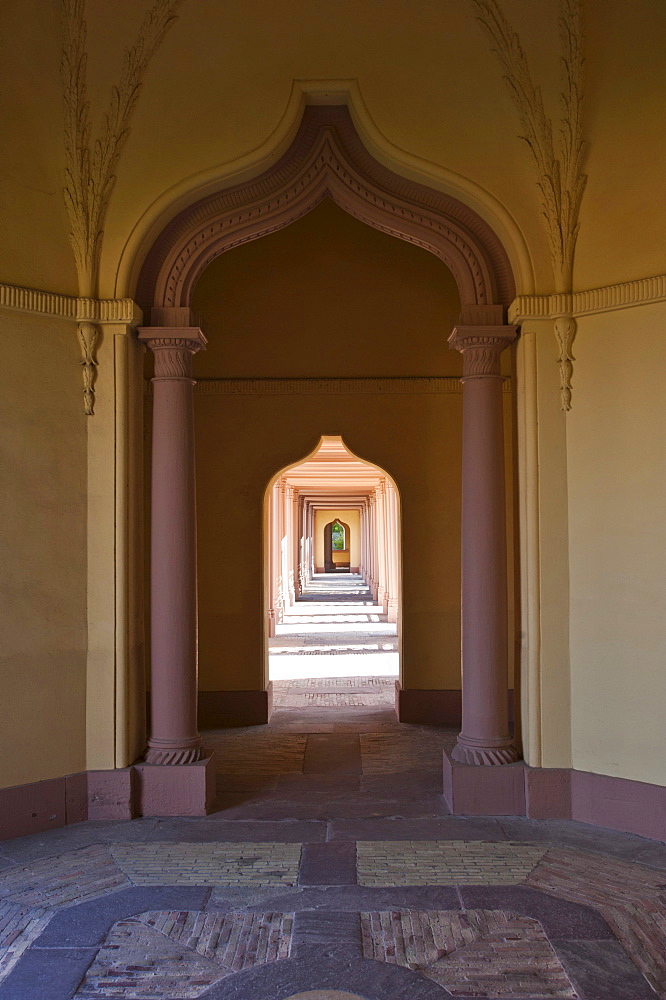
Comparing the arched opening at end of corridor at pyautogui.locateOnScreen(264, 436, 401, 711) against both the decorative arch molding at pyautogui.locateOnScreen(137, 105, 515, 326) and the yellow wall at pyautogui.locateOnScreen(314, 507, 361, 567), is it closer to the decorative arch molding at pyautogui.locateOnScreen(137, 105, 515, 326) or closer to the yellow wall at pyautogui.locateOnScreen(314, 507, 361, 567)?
the decorative arch molding at pyautogui.locateOnScreen(137, 105, 515, 326)

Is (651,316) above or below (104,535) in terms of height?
above

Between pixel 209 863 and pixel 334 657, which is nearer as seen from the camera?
pixel 209 863

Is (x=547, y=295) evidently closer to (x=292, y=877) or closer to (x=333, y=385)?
(x=333, y=385)

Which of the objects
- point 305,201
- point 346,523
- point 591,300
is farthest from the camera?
point 346,523

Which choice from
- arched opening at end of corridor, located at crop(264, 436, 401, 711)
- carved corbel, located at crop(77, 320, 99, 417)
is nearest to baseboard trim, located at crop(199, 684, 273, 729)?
arched opening at end of corridor, located at crop(264, 436, 401, 711)

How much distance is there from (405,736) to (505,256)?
180 inches

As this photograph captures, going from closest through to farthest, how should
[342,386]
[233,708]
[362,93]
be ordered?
[362,93] → [233,708] → [342,386]

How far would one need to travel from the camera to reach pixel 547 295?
219 inches

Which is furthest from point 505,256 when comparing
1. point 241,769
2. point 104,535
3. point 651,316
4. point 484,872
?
point 241,769

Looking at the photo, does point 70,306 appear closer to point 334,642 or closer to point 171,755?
point 171,755

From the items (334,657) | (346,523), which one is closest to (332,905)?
(334,657)

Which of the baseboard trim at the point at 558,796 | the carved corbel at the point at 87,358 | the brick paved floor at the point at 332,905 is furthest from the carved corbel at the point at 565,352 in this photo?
the carved corbel at the point at 87,358

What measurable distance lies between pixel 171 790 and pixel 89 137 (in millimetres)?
4561

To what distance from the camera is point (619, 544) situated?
5.31 metres
